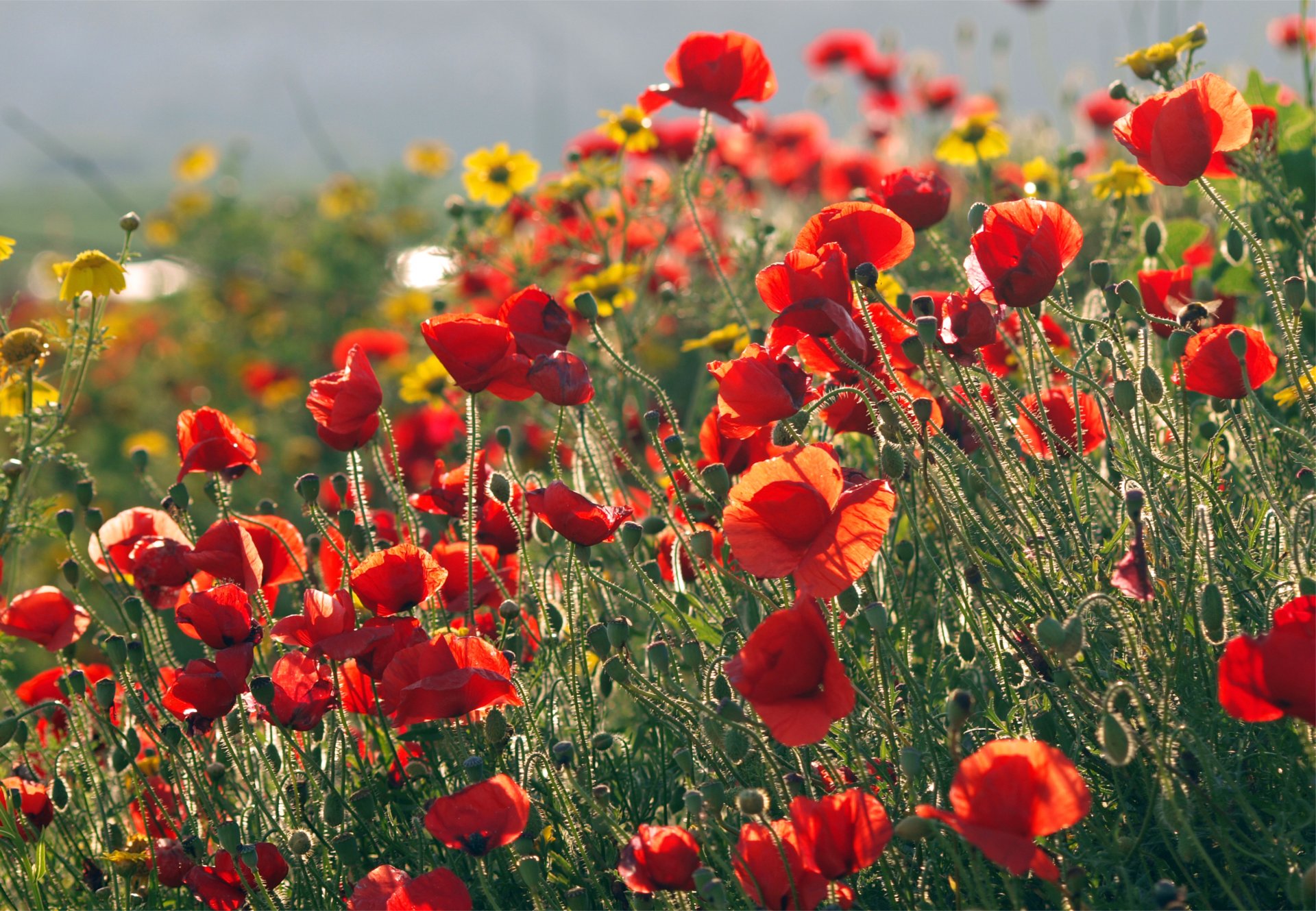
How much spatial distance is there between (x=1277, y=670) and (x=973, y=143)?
7.77ft

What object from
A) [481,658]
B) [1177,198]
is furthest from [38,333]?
[1177,198]

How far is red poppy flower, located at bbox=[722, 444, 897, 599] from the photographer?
1.40 meters

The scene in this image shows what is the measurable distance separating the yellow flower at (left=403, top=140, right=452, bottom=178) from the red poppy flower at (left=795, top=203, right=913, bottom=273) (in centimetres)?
486

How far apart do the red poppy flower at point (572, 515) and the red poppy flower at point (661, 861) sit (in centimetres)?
46

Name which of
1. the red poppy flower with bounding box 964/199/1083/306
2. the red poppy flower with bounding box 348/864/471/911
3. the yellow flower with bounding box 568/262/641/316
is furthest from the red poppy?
the yellow flower with bounding box 568/262/641/316

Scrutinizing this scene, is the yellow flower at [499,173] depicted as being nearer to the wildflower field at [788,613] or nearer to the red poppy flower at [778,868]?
the wildflower field at [788,613]

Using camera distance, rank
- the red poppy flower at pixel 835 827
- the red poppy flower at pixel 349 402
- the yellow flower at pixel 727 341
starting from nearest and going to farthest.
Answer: the red poppy flower at pixel 835 827 → the red poppy flower at pixel 349 402 → the yellow flower at pixel 727 341

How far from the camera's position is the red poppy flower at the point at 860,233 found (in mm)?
1695

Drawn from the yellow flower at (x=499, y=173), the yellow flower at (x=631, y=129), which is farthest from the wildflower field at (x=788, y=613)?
the yellow flower at (x=499, y=173)

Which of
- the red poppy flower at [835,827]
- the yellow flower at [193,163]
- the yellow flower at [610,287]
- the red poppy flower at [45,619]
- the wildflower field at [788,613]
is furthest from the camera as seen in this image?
the yellow flower at [193,163]

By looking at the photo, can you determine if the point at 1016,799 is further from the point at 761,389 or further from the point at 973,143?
the point at 973,143

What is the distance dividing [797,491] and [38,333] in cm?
133

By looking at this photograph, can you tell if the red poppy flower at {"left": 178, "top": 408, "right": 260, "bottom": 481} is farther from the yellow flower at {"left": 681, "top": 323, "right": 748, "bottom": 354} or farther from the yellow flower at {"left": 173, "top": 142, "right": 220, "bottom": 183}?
the yellow flower at {"left": 173, "top": 142, "right": 220, "bottom": 183}

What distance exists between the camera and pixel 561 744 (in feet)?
4.75
